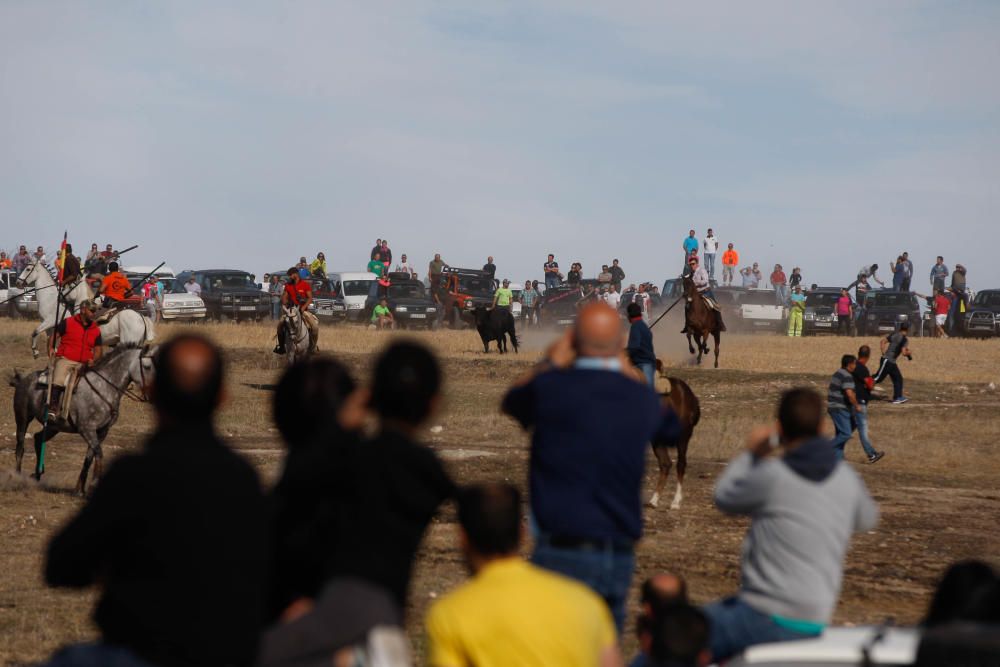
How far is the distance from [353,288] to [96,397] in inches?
1186

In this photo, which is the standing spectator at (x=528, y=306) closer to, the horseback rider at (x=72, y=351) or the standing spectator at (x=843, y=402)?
the standing spectator at (x=843, y=402)

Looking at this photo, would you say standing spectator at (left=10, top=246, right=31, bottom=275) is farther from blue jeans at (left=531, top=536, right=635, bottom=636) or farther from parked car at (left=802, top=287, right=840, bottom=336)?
blue jeans at (left=531, top=536, right=635, bottom=636)

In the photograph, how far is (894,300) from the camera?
47.4m

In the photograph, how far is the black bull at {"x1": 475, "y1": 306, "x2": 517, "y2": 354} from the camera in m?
37.9

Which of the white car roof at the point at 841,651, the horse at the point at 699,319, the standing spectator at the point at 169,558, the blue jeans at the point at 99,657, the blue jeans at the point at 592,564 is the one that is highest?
the horse at the point at 699,319

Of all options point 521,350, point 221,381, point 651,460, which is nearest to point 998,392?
point 651,460

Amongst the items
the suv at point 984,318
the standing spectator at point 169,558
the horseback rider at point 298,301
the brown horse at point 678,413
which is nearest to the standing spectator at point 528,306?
the suv at point 984,318

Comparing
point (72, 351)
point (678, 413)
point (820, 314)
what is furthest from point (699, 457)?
point (820, 314)

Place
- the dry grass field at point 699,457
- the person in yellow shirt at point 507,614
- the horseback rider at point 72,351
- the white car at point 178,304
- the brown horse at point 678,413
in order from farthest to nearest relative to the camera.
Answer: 1. the white car at point 178,304
2. the horseback rider at point 72,351
3. the brown horse at point 678,413
4. the dry grass field at point 699,457
5. the person in yellow shirt at point 507,614

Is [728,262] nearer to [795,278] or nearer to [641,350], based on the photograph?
[795,278]

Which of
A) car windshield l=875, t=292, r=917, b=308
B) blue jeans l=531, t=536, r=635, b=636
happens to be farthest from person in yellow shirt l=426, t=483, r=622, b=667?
car windshield l=875, t=292, r=917, b=308

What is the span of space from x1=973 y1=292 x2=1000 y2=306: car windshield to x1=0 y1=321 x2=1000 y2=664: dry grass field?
572cm

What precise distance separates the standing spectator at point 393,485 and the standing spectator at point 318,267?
4427 cm

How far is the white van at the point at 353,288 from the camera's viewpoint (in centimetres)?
4716
